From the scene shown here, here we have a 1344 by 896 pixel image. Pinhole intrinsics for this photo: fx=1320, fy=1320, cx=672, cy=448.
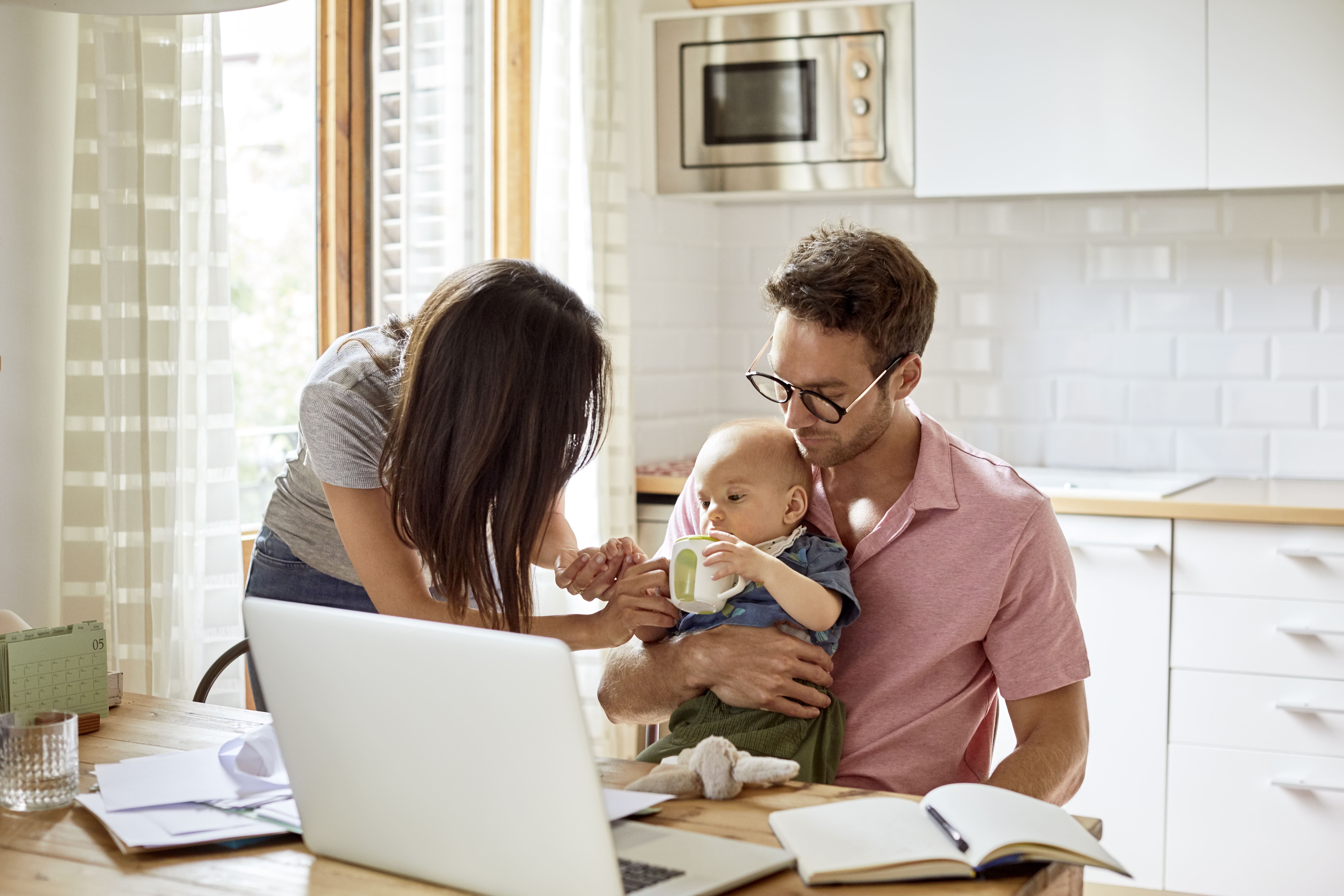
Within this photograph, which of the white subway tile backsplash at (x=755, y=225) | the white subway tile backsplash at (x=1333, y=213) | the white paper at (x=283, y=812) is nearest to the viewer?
the white paper at (x=283, y=812)

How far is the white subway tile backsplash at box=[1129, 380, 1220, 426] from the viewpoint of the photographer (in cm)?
344

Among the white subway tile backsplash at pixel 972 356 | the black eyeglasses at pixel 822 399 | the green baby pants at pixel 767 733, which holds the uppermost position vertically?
the white subway tile backsplash at pixel 972 356

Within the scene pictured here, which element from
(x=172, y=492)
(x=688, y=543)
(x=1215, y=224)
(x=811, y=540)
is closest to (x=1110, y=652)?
(x=1215, y=224)

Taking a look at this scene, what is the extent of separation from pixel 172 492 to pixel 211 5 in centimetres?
90

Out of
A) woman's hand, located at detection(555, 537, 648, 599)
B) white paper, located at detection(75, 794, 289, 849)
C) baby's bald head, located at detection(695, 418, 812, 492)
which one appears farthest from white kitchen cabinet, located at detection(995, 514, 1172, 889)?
white paper, located at detection(75, 794, 289, 849)

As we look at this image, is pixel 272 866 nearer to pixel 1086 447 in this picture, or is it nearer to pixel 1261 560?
pixel 1261 560

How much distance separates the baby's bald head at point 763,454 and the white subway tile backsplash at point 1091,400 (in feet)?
6.24

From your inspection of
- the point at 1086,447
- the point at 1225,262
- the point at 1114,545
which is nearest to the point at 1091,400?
the point at 1086,447

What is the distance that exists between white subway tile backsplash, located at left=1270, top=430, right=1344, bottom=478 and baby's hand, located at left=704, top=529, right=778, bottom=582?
7.33ft

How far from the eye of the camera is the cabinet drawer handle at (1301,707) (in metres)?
2.78

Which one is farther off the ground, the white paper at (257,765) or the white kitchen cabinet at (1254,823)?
the white paper at (257,765)

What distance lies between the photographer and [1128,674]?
2.94m

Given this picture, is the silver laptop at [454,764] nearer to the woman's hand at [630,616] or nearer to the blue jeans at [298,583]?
the woman's hand at [630,616]

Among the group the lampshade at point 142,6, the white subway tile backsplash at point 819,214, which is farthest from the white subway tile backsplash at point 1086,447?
the lampshade at point 142,6
